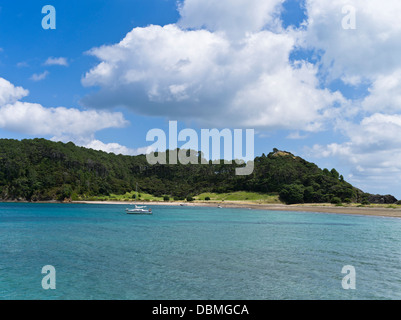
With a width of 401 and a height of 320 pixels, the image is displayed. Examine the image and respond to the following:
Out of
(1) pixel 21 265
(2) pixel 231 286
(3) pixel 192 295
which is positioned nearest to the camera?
(3) pixel 192 295

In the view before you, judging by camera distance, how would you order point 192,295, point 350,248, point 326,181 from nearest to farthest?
point 192,295 < point 350,248 < point 326,181

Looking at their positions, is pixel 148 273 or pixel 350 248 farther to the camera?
pixel 350 248

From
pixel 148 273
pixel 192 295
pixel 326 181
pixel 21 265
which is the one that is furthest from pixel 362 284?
pixel 326 181

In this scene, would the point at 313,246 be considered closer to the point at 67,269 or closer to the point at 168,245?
the point at 168,245

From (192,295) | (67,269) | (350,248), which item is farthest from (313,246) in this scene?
(67,269)

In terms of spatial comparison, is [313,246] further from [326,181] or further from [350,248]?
[326,181]

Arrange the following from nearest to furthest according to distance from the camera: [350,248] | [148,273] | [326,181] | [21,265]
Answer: [148,273] → [21,265] → [350,248] → [326,181]
